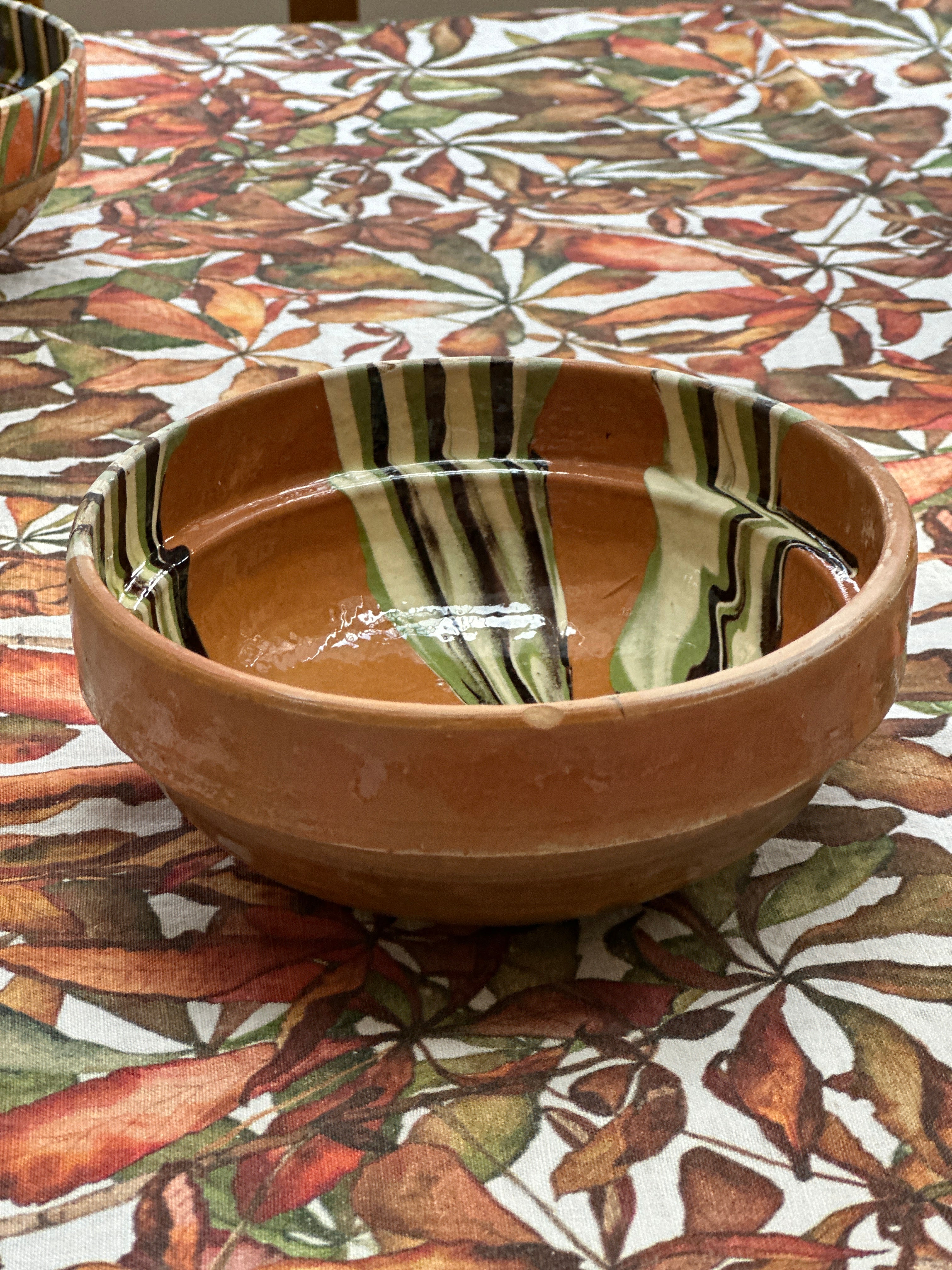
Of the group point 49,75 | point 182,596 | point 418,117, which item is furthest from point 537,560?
point 418,117

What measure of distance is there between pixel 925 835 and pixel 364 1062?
21cm

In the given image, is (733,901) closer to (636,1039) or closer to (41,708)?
(636,1039)

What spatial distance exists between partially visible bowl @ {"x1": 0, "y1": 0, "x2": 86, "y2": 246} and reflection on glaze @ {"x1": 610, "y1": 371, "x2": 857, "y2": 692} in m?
0.46

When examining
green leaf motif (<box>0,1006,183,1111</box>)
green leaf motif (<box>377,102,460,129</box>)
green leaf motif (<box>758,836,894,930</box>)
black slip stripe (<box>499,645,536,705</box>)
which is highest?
green leaf motif (<box>377,102,460,129</box>)

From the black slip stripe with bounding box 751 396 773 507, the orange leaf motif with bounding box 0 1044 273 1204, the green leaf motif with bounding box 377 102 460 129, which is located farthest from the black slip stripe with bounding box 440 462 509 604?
the green leaf motif with bounding box 377 102 460 129

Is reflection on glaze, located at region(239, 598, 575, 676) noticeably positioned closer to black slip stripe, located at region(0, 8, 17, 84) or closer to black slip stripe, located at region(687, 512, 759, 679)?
black slip stripe, located at region(687, 512, 759, 679)

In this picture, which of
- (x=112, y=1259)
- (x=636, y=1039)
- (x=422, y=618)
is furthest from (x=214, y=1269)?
(x=422, y=618)

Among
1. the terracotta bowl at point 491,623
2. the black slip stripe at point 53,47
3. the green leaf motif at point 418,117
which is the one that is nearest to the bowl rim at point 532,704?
the terracotta bowl at point 491,623

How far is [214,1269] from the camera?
0.35 meters

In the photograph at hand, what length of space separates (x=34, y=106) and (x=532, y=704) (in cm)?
60

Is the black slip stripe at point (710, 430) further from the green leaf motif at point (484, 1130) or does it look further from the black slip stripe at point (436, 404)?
the green leaf motif at point (484, 1130)

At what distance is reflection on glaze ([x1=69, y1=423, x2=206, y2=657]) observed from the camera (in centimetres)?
47

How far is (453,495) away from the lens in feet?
1.88

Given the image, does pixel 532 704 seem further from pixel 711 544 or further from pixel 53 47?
pixel 53 47
